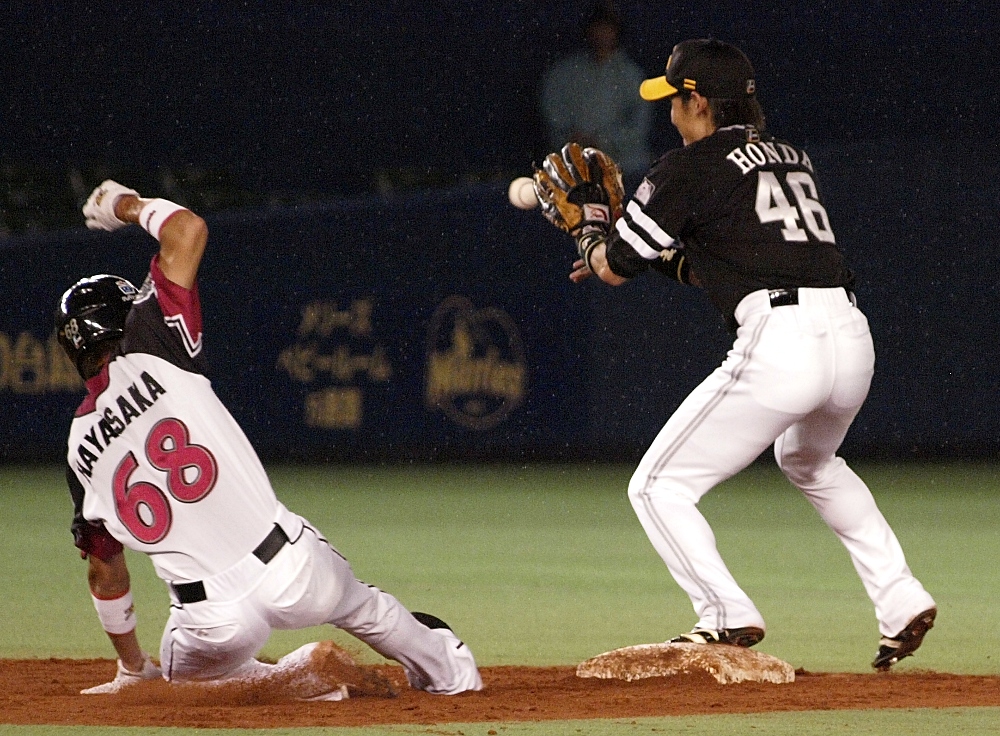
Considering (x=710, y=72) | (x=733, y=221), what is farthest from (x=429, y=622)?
(x=710, y=72)

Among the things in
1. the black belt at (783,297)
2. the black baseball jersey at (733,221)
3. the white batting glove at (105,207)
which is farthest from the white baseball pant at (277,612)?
the black belt at (783,297)

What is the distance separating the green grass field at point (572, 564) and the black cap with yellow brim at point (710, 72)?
1.92 metres

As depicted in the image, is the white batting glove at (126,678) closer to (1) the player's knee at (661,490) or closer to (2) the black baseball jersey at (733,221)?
(1) the player's knee at (661,490)

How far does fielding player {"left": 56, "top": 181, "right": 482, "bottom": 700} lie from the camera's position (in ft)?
14.6

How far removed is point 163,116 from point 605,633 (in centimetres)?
1051

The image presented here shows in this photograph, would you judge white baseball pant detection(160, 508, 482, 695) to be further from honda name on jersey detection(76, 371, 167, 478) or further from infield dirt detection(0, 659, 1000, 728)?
honda name on jersey detection(76, 371, 167, 478)

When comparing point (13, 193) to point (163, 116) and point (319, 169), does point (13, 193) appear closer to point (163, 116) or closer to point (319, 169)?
point (163, 116)

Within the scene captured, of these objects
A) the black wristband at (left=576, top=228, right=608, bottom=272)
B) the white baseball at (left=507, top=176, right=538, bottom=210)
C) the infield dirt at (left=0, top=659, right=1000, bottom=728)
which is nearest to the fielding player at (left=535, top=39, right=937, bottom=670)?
the black wristband at (left=576, top=228, right=608, bottom=272)

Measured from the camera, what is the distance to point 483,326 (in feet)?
38.9

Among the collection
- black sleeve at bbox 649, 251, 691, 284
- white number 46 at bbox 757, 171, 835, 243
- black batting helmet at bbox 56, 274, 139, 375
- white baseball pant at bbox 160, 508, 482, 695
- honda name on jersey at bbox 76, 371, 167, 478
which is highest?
white number 46 at bbox 757, 171, 835, 243

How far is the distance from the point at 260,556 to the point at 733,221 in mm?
1762

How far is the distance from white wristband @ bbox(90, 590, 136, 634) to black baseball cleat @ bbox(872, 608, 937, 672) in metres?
2.36

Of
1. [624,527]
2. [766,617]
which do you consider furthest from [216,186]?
[766,617]

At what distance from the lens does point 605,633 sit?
6156 millimetres
